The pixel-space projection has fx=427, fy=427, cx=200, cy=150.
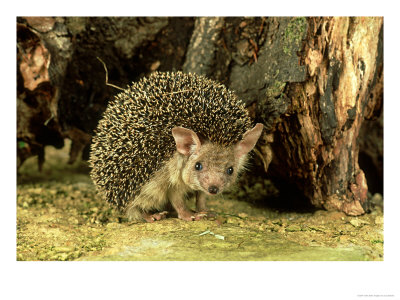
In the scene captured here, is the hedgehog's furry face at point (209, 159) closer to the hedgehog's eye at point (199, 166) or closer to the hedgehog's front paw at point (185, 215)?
the hedgehog's eye at point (199, 166)

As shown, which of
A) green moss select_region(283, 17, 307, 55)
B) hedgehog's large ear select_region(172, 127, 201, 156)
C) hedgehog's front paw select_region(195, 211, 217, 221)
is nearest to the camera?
hedgehog's large ear select_region(172, 127, 201, 156)

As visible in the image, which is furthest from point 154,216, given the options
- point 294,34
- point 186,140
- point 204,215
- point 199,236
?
point 294,34

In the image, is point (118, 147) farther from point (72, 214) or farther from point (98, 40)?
point (98, 40)

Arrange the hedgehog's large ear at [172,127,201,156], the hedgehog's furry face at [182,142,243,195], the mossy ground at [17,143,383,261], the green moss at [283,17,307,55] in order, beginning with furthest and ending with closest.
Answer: the green moss at [283,17,307,55]
the hedgehog's furry face at [182,142,243,195]
the hedgehog's large ear at [172,127,201,156]
the mossy ground at [17,143,383,261]

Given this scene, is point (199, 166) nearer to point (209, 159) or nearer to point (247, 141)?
point (209, 159)

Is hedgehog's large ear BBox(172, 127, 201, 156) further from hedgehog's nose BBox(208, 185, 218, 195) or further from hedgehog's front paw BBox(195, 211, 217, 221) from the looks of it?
hedgehog's front paw BBox(195, 211, 217, 221)

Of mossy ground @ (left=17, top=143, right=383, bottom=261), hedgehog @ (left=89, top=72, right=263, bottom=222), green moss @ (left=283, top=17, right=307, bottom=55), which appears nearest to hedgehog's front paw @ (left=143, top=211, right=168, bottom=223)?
hedgehog @ (left=89, top=72, right=263, bottom=222)
